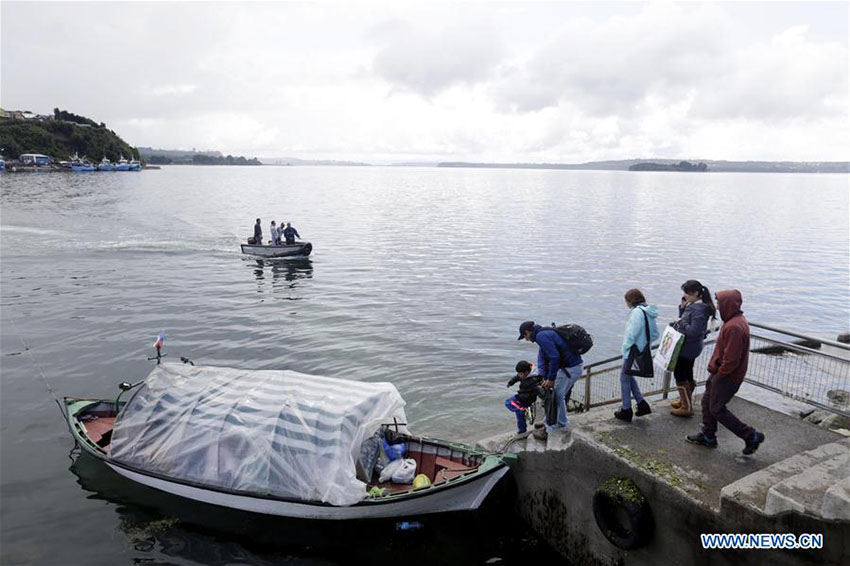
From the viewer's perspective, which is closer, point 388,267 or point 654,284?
point 654,284

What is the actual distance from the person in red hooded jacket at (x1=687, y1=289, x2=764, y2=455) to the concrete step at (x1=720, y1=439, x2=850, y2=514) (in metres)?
0.68

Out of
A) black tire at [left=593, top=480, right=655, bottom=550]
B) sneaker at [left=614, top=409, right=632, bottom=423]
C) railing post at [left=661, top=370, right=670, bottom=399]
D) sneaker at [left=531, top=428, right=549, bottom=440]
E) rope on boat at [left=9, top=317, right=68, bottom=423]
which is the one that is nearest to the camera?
black tire at [left=593, top=480, right=655, bottom=550]

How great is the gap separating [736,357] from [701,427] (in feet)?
6.43

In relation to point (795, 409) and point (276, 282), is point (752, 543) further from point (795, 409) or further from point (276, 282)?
point (276, 282)

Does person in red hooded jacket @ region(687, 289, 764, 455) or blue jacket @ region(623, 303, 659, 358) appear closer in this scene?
person in red hooded jacket @ region(687, 289, 764, 455)

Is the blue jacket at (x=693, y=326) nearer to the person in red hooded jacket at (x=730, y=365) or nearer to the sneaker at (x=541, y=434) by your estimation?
the person in red hooded jacket at (x=730, y=365)

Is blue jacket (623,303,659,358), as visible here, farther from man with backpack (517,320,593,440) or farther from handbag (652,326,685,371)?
man with backpack (517,320,593,440)

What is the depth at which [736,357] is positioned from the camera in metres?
7.94

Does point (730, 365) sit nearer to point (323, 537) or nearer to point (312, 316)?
point (323, 537)

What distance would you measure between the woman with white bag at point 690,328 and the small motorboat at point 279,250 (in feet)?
113

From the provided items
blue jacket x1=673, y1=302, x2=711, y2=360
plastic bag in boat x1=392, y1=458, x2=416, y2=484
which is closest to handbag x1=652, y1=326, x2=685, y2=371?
blue jacket x1=673, y1=302, x2=711, y2=360

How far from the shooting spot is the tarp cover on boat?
10.8m

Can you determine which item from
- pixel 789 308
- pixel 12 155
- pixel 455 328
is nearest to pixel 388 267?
pixel 455 328

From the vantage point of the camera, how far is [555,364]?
9.62 metres
